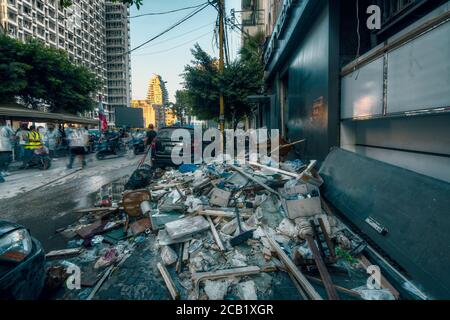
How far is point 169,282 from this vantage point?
269 centimetres

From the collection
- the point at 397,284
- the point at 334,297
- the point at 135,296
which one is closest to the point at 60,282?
the point at 135,296

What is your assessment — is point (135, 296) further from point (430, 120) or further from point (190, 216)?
point (430, 120)

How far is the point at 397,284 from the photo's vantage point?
2.52 metres

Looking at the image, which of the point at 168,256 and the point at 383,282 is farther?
the point at 168,256

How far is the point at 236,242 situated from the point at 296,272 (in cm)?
103

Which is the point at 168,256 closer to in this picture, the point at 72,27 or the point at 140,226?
the point at 140,226

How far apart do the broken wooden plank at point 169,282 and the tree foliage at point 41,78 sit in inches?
909

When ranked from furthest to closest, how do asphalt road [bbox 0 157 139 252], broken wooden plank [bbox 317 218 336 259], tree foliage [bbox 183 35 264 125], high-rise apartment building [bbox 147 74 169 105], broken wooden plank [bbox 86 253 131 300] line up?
high-rise apartment building [bbox 147 74 169 105], tree foliage [bbox 183 35 264 125], asphalt road [bbox 0 157 139 252], broken wooden plank [bbox 317 218 336 259], broken wooden plank [bbox 86 253 131 300]

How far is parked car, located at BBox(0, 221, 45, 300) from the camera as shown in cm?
194

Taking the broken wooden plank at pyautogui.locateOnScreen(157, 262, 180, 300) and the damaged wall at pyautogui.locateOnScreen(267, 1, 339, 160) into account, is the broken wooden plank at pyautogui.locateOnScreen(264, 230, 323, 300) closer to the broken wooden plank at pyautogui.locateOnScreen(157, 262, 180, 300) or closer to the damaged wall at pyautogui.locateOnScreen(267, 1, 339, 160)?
the broken wooden plank at pyautogui.locateOnScreen(157, 262, 180, 300)

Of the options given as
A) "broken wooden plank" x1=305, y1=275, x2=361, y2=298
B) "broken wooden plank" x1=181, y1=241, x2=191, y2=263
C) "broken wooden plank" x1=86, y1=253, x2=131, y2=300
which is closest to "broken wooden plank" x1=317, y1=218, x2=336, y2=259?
"broken wooden plank" x1=305, y1=275, x2=361, y2=298

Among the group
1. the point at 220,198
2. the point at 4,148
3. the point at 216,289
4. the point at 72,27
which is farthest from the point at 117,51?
the point at 216,289

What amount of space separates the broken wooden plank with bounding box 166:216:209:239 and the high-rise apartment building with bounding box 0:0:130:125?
43.4 m

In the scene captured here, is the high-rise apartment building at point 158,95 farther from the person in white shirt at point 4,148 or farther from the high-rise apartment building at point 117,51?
the person in white shirt at point 4,148
